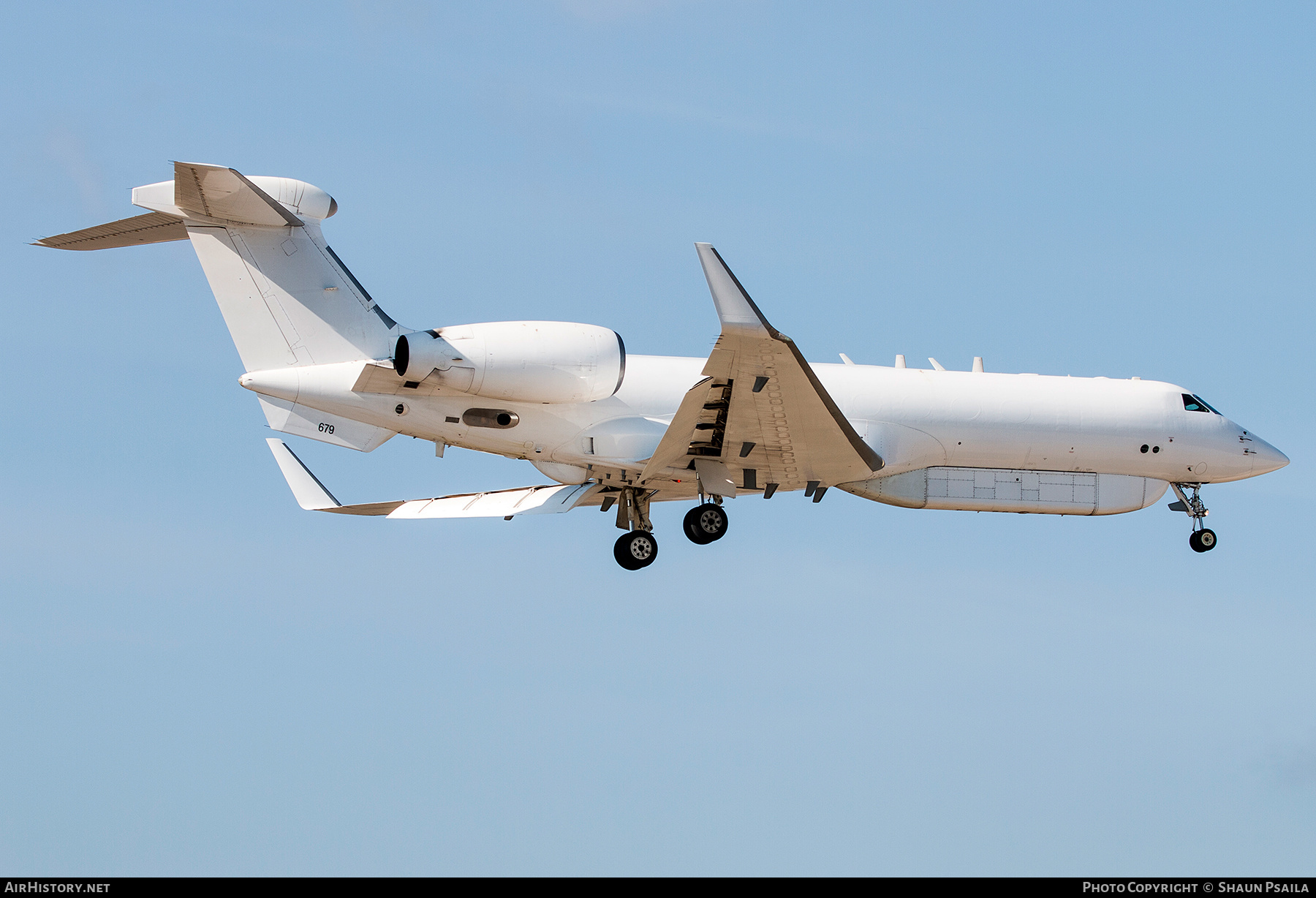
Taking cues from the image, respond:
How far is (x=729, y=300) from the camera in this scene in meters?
16.7

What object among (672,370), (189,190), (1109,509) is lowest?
(1109,509)

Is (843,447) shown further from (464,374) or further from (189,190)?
(189,190)

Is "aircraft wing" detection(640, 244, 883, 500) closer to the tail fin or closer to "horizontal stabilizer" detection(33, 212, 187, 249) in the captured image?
the tail fin

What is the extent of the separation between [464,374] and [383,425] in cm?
172

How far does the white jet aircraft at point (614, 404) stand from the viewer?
63.7 feet

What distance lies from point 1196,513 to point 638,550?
10150mm

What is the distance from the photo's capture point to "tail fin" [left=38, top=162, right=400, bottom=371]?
19703 mm

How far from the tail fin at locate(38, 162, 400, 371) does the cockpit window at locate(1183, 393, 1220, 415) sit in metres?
13.8

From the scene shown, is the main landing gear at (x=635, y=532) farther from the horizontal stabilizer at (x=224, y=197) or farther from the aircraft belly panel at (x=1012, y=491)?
the horizontal stabilizer at (x=224, y=197)

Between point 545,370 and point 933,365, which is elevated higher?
point 933,365

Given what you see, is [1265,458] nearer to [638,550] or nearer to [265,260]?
[638,550]
